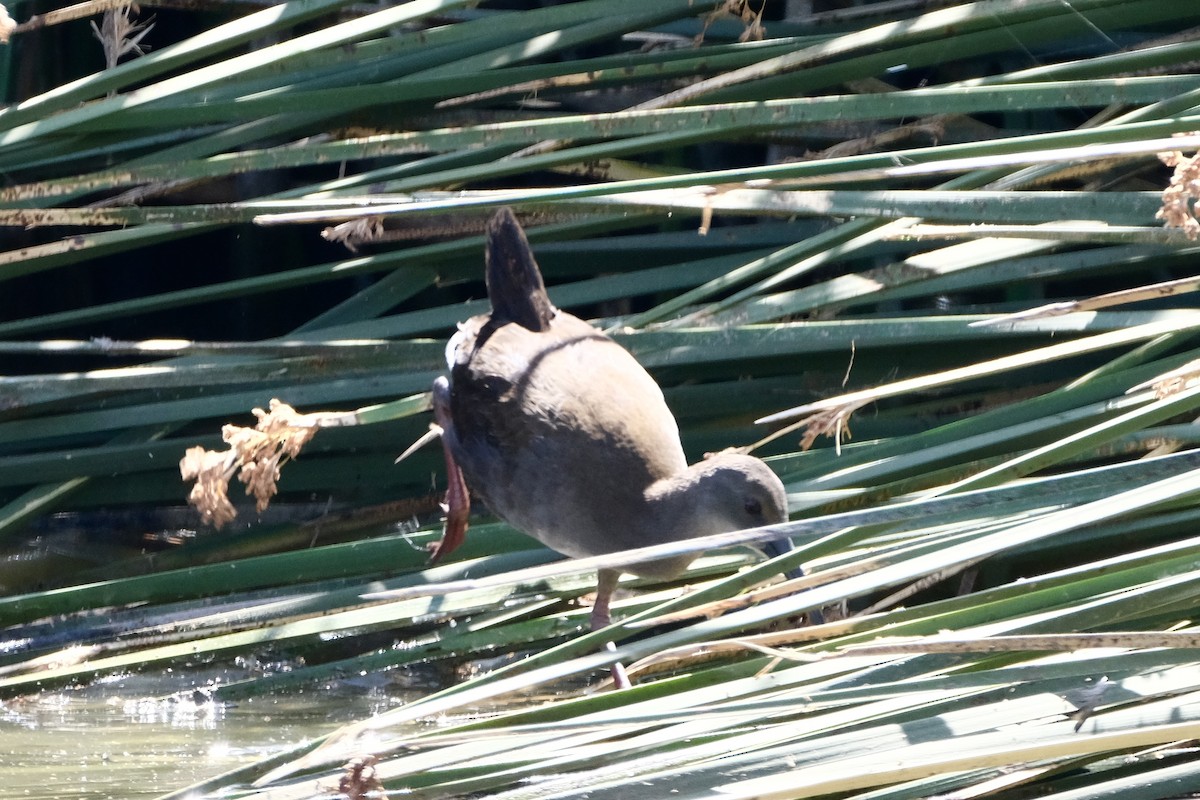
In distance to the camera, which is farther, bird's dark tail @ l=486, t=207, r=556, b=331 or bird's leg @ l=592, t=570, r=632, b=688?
bird's dark tail @ l=486, t=207, r=556, b=331

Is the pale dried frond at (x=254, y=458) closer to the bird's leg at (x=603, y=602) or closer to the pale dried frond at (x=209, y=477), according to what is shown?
the pale dried frond at (x=209, y=477)

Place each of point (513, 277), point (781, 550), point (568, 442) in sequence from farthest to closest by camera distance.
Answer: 1. point (513, 277)
2. point (568, 442)
3. point (781, 550)

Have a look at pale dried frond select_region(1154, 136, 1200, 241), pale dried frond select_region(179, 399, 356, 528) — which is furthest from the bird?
pale dried frond select_region(1154, 136, 1200, 241)

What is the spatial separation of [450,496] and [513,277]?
49 centimetres

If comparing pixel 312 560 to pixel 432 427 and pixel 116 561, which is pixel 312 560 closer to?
pixel 432 427

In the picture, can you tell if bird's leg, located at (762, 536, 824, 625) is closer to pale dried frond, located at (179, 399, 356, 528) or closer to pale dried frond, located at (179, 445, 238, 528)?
pale dried frond, located at (179, 399, 356, 528)

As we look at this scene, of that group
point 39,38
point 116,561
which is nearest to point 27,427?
point 116,561

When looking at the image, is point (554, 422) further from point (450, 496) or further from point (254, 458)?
point (254, 458)

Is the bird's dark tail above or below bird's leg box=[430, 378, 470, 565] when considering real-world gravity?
above

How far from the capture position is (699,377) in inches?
133

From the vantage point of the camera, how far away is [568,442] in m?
2.85

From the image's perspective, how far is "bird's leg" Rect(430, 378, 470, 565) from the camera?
293cm

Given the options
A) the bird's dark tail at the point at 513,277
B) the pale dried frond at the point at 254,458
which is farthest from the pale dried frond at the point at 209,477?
the bird's dark tail at the point at 513,277

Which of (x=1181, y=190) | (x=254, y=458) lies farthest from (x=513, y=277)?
(x=1181, y=190)
